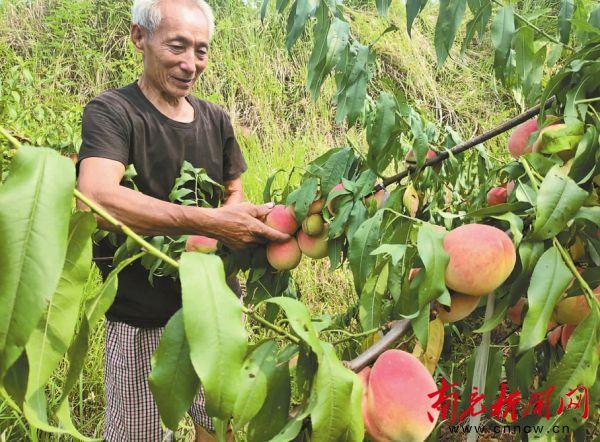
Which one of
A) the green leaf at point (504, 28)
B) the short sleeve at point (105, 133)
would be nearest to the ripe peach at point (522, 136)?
the green leaf at point (504, 28)

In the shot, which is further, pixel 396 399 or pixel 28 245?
pixel 396 399

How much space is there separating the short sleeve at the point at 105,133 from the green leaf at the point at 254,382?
0.94m

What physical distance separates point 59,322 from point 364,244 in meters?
0.44

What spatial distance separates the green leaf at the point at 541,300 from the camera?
484 mm

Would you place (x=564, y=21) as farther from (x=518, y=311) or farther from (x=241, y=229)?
(x=241, y=229)

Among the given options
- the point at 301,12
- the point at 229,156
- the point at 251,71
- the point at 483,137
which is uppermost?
the point at 301,12

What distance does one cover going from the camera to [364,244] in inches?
28.1

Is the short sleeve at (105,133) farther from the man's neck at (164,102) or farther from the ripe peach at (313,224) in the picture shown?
the ripe peach at (313,224)

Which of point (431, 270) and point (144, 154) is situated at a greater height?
point (431, 270)

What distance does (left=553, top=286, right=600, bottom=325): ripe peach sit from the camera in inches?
23.0

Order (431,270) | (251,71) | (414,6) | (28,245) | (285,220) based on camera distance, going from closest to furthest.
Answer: (28,245)
(431,270)
(414,6)
(285,220)
(251,71)

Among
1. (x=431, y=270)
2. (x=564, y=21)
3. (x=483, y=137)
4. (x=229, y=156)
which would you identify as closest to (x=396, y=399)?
(x=431, y=270)

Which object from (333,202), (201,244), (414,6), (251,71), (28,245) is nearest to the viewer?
(28,245)

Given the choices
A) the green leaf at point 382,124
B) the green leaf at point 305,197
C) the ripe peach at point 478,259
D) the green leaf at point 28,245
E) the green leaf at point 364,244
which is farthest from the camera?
the green leaf at point 305,197
